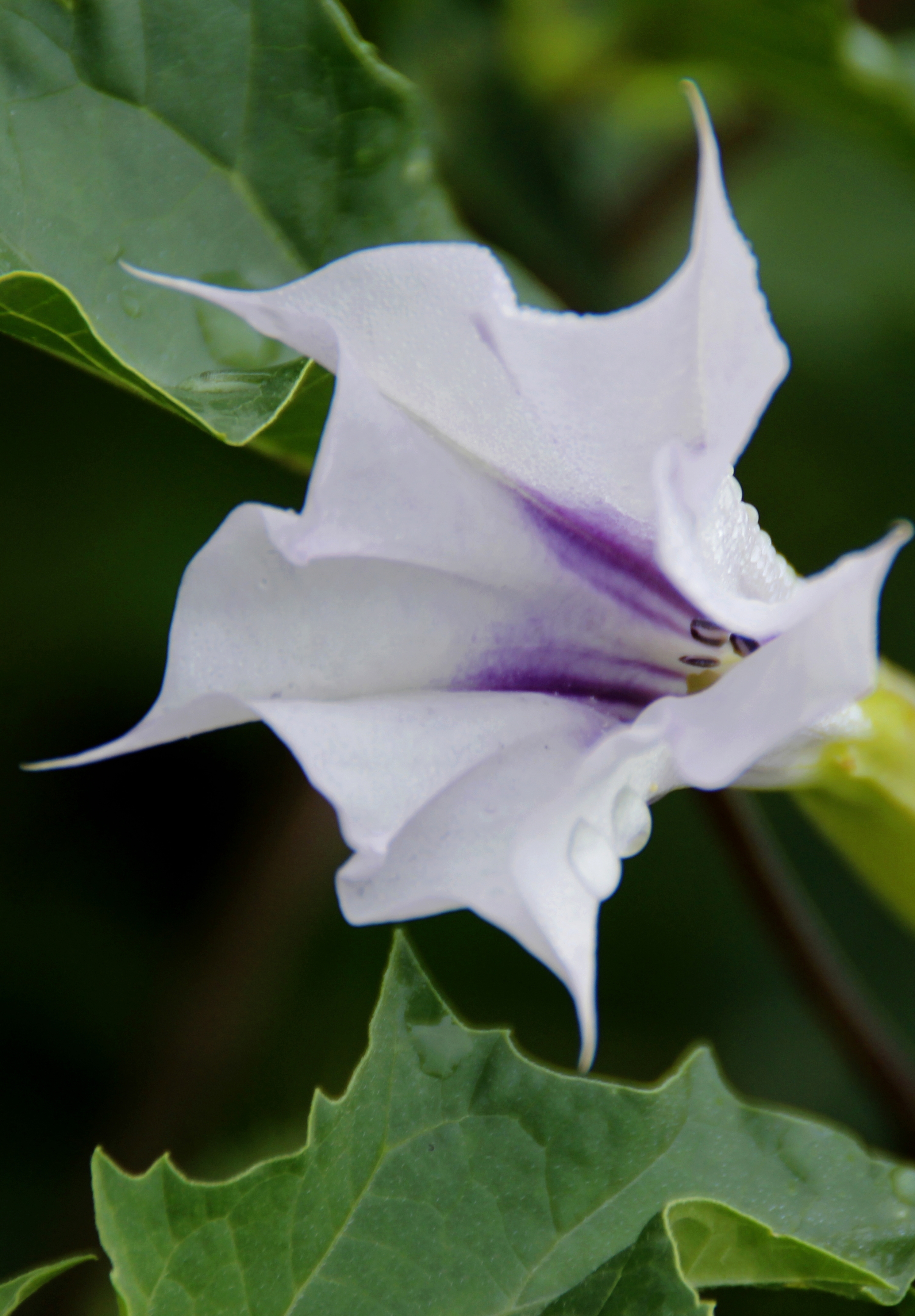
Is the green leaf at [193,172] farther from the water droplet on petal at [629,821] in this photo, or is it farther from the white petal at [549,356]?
the water droplet on petal at [629,821]

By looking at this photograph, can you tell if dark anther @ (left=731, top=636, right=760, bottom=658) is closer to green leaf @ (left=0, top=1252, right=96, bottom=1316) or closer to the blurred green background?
green leaf @ (left=0, top=1252, right=96, bottom=1316)

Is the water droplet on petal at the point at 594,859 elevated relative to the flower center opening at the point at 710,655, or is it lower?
elevated

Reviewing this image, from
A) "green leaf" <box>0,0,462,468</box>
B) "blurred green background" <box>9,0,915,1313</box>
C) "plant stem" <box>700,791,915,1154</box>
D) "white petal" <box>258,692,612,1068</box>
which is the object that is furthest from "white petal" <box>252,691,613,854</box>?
"blurred green background" <box>9,0,915,1313</box>

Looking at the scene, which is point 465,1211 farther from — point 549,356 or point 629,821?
point 549,356

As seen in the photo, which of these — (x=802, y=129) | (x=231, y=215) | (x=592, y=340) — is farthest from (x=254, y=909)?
(x=802, y=129)

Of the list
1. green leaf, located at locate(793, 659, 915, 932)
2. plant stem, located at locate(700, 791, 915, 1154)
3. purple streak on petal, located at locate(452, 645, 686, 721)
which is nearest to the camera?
purple streak on petal, located at locate(452, 645, 686, 721)

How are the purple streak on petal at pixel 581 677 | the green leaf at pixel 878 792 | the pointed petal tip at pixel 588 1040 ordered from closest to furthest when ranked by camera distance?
the pointed petal tip at pixel 588 1040
the purple streak on petal at pixel 581 677
the green leaf at pixel 878 792

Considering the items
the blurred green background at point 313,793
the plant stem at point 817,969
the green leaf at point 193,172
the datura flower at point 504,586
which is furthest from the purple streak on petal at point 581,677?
the blurred green background at point 313,793
